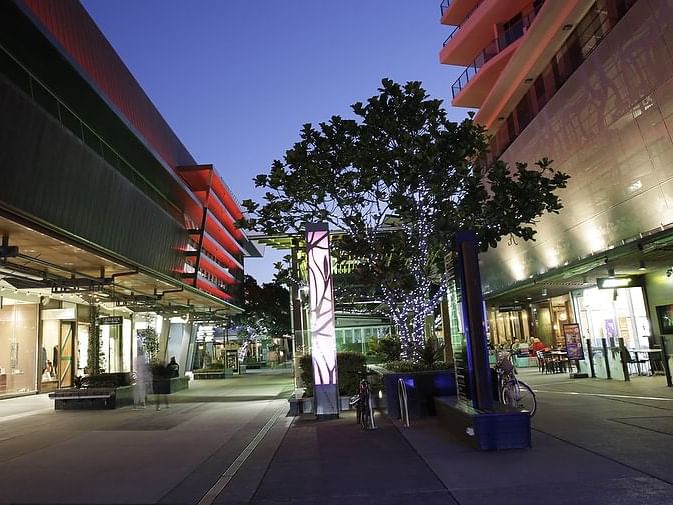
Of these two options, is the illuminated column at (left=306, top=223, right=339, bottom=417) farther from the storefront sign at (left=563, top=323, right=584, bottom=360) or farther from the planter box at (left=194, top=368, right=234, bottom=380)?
the planter box at (left=194, top=368, right=234, bottom=380)

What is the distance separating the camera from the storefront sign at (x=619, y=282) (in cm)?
1784

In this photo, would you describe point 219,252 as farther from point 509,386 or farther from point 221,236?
point 509,386

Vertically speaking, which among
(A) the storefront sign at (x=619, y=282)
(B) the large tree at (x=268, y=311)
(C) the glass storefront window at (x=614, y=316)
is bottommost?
(C) the glass storefront window at (x=614, y=316)

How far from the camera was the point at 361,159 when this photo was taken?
13.2 meters

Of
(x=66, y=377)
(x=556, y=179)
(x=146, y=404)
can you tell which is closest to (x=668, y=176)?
(x=556, y=179)

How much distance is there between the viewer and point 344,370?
1486 centimetres

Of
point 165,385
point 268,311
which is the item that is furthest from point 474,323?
point 268,311

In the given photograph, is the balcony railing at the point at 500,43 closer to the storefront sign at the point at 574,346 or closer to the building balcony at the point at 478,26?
the building balcony at the point at 478,26

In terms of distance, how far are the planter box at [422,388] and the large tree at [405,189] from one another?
5.48 ft

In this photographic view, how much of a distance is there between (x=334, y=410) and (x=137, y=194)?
45.5 feet

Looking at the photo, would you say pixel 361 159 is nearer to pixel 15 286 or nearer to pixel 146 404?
pixel 146 404

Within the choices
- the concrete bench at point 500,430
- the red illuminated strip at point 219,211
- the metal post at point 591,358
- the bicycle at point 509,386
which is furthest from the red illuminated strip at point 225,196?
the concrete bench at point 500,430

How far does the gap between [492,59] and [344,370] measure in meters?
21.4

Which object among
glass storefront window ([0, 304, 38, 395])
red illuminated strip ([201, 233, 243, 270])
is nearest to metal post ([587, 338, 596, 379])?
glass storefront window ([0, 304, 38, 395])
